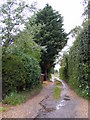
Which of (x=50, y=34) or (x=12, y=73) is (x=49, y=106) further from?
(x=50, y=34)

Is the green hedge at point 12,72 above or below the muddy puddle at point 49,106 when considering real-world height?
above

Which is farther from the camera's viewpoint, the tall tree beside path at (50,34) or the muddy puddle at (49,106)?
the tall tree beside path at (50,34)

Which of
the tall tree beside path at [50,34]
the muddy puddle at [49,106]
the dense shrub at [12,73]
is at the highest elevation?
the tall tree beside path at [50,34]

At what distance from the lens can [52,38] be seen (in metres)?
16.9

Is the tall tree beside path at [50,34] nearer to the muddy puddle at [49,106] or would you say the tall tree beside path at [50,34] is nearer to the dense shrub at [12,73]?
the dense shrub at [12,73]

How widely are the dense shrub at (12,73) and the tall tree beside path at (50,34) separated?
30.1 ft

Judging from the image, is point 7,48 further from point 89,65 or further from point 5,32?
point 89,65

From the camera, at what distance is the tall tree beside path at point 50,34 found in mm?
16750

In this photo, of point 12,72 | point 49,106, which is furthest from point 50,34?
point 49,106

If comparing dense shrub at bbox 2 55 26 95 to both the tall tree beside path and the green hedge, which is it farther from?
the tall tree beside path

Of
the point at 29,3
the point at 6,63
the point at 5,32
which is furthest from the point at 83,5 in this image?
the point at 6,63

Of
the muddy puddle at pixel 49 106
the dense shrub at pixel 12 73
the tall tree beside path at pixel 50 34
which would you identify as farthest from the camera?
the tall tree beside path at pixel 50 34

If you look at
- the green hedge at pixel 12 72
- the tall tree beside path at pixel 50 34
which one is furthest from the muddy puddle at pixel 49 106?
the tall tree beside path at pixel 50 34

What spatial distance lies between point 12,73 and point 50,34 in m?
10.7
